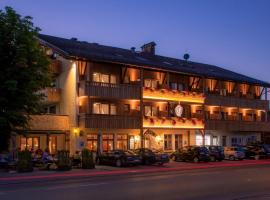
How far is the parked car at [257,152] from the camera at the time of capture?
4850 cm

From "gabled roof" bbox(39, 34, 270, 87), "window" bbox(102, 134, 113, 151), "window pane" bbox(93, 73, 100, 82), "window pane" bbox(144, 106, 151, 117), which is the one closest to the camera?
"gabled roof" bbox(39, 34, 270, 87)

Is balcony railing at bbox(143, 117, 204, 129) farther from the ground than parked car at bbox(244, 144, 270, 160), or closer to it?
farther from the ground

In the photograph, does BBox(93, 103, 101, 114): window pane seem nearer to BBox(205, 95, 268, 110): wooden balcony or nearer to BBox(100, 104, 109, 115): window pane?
BBox(100, 104, 109, 115): window pane

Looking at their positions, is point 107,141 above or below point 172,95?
below

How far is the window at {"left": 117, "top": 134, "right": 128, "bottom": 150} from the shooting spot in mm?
46156

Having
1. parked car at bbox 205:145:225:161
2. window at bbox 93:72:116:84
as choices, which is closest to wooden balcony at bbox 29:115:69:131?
window at bbox 93:72:116:84

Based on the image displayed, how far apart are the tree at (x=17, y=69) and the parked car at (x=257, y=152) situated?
82.0 ft

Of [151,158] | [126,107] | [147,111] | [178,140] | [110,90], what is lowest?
[151,158]

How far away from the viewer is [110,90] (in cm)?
4369

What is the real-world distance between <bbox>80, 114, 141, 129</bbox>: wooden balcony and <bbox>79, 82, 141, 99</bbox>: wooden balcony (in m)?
1.94

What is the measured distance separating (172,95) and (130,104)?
519cm

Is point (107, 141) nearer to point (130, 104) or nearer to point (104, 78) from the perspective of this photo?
point (130, 104)

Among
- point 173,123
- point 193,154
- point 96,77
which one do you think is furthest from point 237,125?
point 96,77

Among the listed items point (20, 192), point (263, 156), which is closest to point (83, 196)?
point (20, 192)
